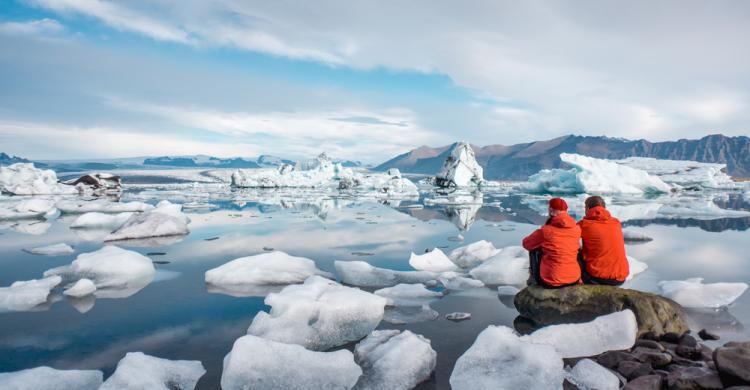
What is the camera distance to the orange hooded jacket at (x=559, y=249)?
14.0ft

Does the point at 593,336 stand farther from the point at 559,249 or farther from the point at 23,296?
the point at 23,296

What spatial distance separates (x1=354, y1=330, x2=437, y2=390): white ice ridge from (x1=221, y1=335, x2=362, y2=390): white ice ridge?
5.7 inches

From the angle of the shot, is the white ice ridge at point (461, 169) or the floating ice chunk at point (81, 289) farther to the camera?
the white ice ridge at point (461, 169)

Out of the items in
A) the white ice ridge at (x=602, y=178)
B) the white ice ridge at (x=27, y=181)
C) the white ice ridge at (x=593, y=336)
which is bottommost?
the white ice ridge at (x=27, y=181)

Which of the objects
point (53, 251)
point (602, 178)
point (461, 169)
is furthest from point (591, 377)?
point (461, 169)

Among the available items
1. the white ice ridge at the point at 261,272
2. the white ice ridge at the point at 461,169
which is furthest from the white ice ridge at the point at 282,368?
the white ice ridge at the point at 461,169

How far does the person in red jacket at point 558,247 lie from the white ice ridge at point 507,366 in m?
1.21

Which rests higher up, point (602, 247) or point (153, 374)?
point (602, 247)

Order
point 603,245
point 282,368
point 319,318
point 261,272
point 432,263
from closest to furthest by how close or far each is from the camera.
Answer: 1. point 282,368
2. point 319,318
3. point 603,245
4. point 261,272
5. point 432,263

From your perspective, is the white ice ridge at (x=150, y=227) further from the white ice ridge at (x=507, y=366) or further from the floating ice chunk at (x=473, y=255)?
the white ice ridge at (x=507, y=366)

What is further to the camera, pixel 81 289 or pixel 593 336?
pixel 81 289

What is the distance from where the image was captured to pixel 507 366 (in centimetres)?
314

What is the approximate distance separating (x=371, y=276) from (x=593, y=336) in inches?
119

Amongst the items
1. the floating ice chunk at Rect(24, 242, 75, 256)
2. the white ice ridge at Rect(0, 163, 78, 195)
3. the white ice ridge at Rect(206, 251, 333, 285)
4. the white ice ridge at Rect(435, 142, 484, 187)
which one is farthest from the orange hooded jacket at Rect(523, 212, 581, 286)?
the white ice ridge at Rect(435, 142, 484, 187)
